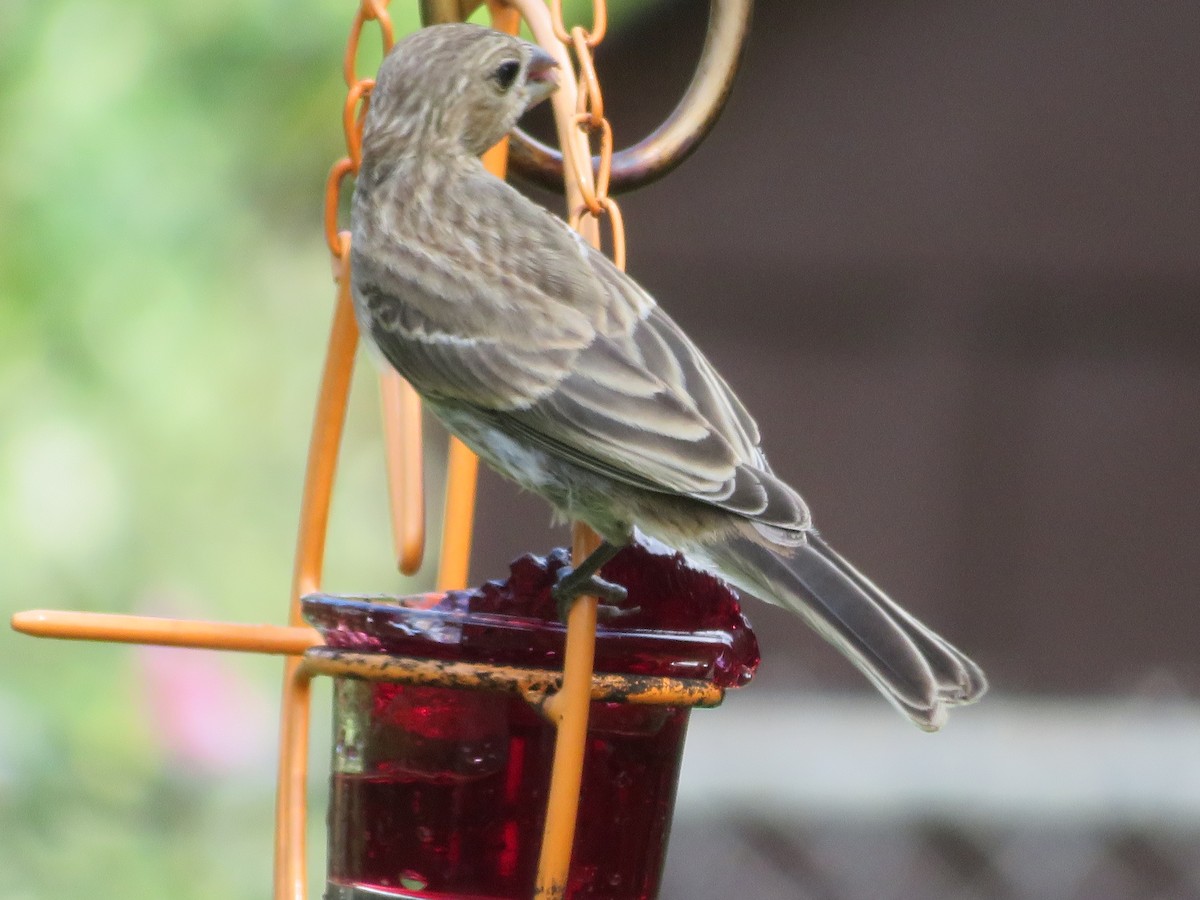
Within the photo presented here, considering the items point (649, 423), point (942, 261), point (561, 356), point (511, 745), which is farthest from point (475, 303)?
point (942, 261)

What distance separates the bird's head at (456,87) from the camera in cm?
185

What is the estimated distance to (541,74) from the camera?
72.6 inches

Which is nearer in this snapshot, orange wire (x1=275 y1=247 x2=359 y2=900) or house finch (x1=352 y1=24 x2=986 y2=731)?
house finch (x1=352 y1=24 x2=986 y2=731)

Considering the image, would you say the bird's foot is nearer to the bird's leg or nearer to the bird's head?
the bird's leg

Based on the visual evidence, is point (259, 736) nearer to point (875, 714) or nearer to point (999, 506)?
point (875, 714)

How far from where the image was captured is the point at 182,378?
11.1ft

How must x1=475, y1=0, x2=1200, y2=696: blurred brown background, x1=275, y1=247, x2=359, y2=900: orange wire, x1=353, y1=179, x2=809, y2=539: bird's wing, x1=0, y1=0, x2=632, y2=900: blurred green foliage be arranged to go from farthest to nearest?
1. x1=475, y1=0, x2=1200, y2=696: blurred brown background
2. x1=0, y1=0, x2=632, y2=900: blurred green foliage
3. x1=275, y1=247, x2=359, y2=900: orange wire
4. x1=353, y1=179, x2=809, y2=539: bird's wing

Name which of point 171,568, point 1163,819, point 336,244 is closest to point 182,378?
point 171,568

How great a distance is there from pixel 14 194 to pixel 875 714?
7.19 ft

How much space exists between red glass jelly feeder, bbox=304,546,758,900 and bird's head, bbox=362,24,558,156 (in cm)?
49

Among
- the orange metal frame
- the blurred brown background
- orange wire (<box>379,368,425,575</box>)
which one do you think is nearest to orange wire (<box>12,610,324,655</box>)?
the orange metal frame

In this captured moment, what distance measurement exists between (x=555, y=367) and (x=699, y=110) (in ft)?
1.15

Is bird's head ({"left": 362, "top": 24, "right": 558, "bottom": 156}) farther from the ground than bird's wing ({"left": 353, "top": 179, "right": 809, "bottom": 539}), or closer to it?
farther from the ground

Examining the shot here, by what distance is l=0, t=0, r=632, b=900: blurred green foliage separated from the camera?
10.8 feet
